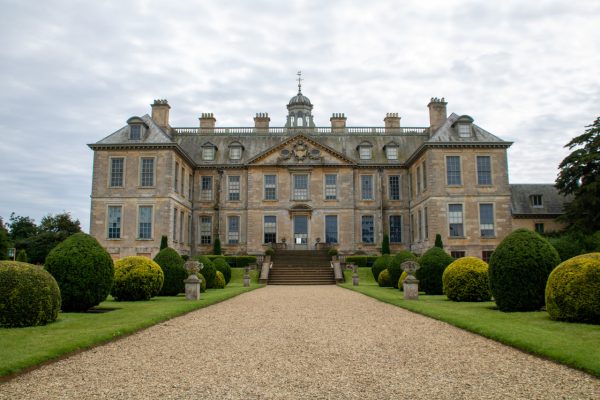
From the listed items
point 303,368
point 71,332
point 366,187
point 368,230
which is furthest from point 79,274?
point 366,187

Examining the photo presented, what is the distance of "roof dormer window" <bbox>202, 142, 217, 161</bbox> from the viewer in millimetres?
37969

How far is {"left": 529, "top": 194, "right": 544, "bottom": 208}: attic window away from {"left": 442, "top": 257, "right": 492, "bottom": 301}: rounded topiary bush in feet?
80.6

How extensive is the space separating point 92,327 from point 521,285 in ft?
31.2

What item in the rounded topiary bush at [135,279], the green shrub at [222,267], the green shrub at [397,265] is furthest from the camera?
the green shrub at [222,267]

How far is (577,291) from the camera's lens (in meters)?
10.1

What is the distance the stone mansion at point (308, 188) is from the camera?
32.0 m

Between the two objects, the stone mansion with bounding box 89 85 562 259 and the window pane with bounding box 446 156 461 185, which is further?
the window pane with bounding box 446 156 461 185

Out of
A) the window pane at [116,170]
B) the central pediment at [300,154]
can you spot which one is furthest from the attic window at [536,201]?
the window pane at [116,170]

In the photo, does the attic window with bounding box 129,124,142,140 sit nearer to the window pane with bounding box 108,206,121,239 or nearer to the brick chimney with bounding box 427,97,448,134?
the window pane with bounding box 108,206,121,239

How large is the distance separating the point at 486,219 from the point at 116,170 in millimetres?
22903

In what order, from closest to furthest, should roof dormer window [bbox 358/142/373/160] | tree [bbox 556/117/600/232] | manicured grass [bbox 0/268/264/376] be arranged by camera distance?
manicured grass [bbox 0/268/264/376], tree [bbox 556/117/600/232], roof dormer window [bbox 358/142/373/160]

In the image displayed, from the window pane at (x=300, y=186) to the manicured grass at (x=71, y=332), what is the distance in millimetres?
22517

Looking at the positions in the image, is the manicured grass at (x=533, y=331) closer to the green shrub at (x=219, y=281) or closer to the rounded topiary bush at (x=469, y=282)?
the rounded topiary bush at (x=469, y=282)

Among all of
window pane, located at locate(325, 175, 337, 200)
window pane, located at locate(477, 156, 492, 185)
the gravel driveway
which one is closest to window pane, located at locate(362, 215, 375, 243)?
window pane, located at locate(325, 175, 337, 200)
